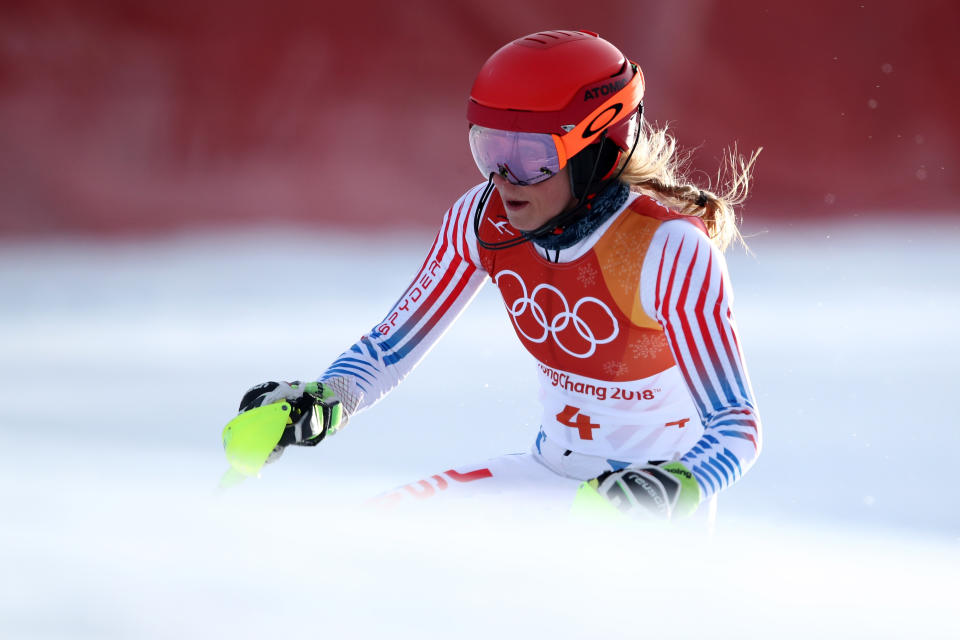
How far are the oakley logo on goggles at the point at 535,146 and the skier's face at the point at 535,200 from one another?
0.07ft

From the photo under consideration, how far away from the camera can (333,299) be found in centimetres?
666

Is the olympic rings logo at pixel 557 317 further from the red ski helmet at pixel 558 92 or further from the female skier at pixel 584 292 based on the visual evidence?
the red ski helmet at pixel 558 92

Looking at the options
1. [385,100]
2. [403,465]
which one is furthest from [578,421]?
[385,100]

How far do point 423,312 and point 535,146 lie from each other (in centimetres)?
62

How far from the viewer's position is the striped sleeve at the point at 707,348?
2107 mm

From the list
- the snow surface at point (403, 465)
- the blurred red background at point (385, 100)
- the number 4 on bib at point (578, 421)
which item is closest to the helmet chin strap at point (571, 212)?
the number 4 on bib at point (578, 421)

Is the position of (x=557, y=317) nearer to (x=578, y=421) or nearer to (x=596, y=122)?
(x=578, y=421)

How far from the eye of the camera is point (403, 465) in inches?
158

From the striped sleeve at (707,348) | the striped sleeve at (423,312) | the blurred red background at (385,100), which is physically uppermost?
the blurred red background at (385,100)

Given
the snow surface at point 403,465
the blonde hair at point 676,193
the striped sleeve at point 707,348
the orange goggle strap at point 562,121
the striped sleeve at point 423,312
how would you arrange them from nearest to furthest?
the snow surface at point 403,465, the striped sleeve at point 707,348, the orange goggle strap at point 562,121, the blonde hair at point 676,193, the striped sleeve at point 423,312

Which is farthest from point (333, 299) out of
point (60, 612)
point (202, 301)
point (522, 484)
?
point (60, 612)

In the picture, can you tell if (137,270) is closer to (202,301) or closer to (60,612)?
(202,301)

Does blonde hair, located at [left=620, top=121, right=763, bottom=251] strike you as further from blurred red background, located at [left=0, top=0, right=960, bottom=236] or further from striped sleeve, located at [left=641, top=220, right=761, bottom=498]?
blurred red background, located at [left=0, top=0, right=960, bottom=236]

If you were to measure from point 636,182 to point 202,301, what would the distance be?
180 inches
